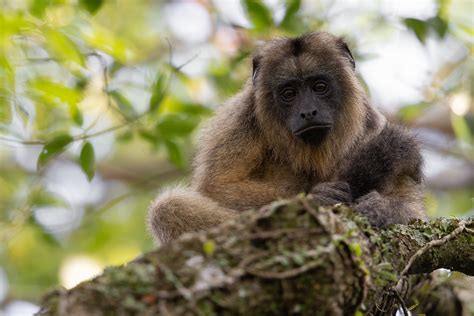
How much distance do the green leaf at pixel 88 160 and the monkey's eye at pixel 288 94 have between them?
2.06 m

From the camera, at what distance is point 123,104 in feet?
27.2

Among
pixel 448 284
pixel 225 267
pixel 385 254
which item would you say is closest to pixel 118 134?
pixel 448 284

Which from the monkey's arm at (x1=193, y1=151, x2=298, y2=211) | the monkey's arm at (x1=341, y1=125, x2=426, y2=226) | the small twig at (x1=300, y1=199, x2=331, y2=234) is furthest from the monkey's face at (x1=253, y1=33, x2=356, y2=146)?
the small twig at (x1=300, y1=199, x2=331, y2=234)

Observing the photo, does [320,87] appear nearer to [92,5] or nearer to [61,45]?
[92,5]

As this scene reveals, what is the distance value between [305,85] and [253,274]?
3862 millimetres

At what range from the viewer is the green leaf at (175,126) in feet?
27.8

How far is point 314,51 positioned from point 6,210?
622cm

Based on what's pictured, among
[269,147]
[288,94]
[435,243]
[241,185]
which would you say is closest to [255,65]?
[288,94]

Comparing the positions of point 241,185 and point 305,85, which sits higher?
point 305,85

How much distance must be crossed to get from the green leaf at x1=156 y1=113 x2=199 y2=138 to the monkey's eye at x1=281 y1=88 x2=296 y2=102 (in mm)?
1435

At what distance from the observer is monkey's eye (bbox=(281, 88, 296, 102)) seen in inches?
291

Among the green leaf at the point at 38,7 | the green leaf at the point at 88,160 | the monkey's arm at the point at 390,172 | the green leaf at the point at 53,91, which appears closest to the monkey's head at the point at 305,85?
the monkey's arm at the point at 390,172

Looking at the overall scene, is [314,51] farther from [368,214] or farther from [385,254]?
[385,254]

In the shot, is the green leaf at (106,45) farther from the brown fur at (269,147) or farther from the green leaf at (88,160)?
the brown fur at (269,147)
